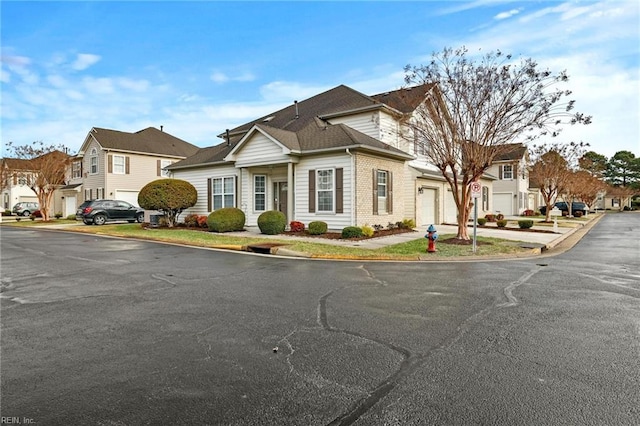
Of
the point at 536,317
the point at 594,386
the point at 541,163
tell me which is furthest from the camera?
the point at 541,163

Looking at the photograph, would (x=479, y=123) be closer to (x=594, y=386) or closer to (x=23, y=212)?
(x=594, y=386)

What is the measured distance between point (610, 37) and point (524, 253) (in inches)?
308

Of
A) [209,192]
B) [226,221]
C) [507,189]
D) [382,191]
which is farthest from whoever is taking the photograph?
[507,189]

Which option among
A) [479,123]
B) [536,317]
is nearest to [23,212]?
[479,123]

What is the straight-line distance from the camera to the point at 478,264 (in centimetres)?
1052

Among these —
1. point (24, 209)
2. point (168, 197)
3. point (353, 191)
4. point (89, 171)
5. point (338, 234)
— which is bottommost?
point (338, 234)

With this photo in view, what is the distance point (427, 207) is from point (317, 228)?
9290 mm

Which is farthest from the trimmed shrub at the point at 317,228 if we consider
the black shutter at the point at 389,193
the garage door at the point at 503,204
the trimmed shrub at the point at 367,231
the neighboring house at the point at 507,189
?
the garage door at the point at 503,204

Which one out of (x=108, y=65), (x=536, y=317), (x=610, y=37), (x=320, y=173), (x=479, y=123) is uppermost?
(x=108, y=65)

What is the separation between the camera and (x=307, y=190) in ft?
60.7

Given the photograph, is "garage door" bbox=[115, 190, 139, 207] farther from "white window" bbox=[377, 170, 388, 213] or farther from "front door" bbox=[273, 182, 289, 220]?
"white window" bbox=[377, 170, 388, 213]

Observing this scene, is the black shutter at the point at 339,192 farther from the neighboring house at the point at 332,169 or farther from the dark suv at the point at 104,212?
the dark suv at the point at 104,212

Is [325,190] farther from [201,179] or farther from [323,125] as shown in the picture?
[201,179]

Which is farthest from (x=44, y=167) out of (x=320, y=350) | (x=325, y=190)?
(x=320, y=350)
